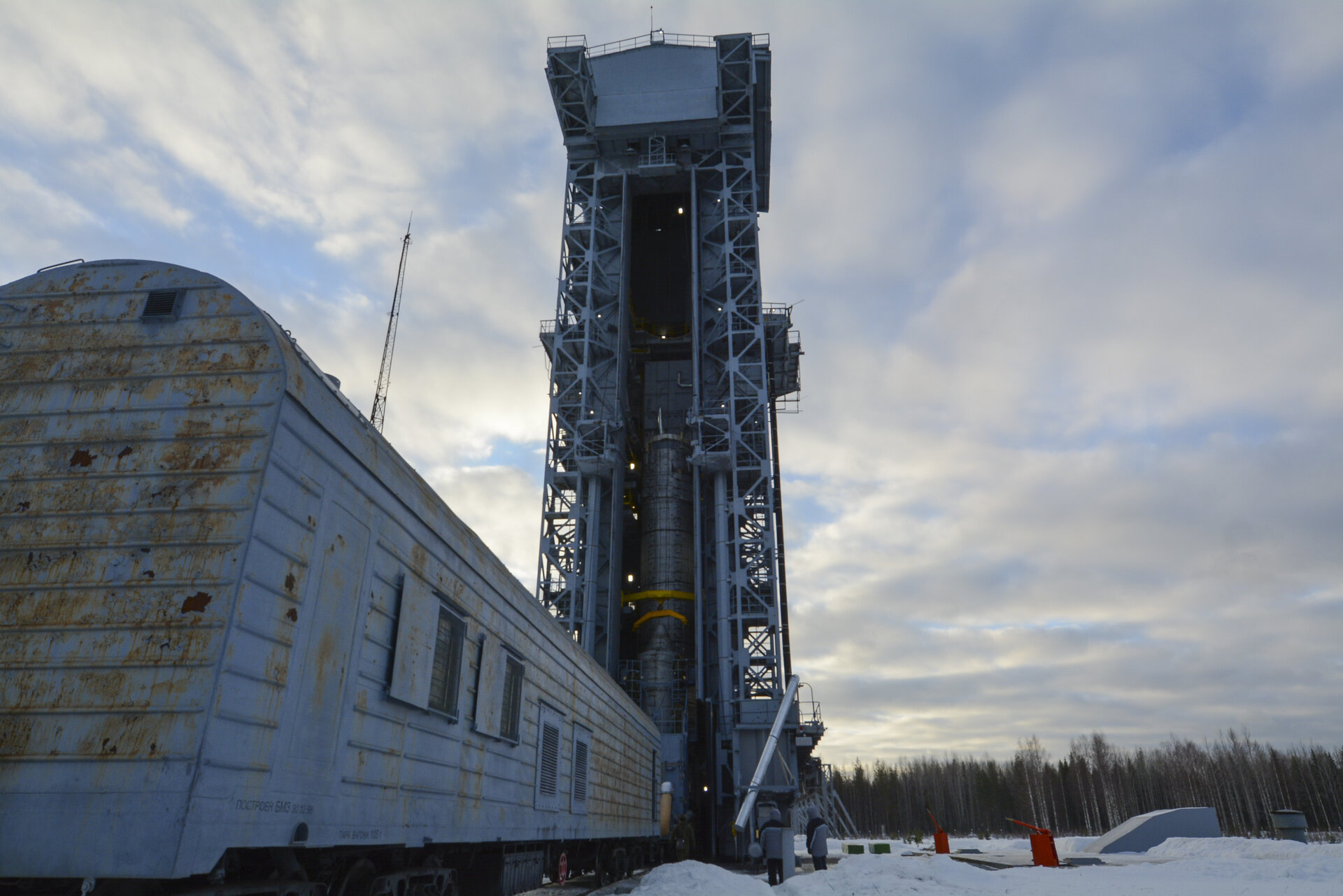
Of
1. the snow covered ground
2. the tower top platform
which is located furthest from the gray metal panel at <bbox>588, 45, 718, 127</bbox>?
the snow covered ground

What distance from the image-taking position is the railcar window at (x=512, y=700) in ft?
28.9

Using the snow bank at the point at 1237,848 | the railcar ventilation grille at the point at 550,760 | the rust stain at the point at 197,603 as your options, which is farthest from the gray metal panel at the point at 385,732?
the snow bank at the point at 1237,848

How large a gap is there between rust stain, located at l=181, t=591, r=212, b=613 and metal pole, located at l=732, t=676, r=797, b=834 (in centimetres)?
1867

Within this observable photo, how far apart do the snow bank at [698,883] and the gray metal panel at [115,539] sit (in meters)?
8.21

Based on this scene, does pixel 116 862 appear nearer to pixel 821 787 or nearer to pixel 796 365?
pixel 821 787

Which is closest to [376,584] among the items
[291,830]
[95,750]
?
[291,830]

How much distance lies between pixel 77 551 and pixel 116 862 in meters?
1.83

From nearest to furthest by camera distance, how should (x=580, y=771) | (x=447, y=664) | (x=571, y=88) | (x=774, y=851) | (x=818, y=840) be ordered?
(x=447, y=664)
(x=580, y=771)
(x=774, y=851)
(x=818, y=840)
(x=571, y=88)

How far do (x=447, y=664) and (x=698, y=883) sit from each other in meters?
6.08

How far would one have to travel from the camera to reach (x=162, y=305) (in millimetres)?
5449

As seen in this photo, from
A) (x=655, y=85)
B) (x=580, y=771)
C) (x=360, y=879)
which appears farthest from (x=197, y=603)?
(x=655, y=85)

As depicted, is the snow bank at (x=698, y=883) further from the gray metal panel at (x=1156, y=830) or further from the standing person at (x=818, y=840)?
the gray metal panel at (x=1156, y=830)

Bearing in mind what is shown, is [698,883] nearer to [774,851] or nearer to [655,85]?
[774,851]

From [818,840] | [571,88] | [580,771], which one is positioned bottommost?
[818,840]
